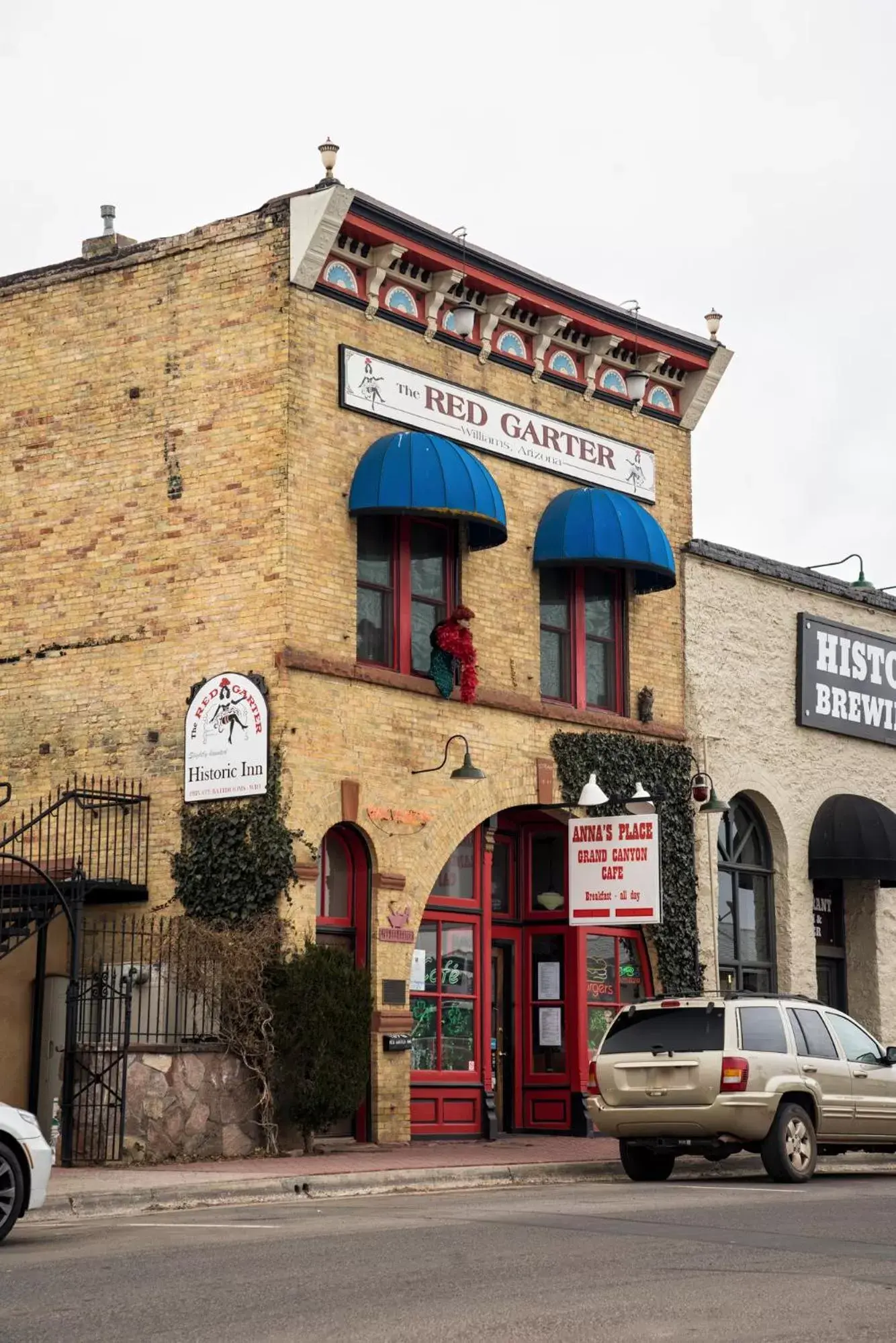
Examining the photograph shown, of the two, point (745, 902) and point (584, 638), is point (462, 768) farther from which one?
point (745, 902)

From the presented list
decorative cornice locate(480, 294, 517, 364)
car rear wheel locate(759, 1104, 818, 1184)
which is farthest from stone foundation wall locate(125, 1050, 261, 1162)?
decorative cornice locate(480, 294, 517, 364)

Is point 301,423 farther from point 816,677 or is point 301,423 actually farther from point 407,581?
point 816,677

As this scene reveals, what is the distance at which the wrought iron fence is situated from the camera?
60.1 feet

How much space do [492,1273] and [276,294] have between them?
43.0ft

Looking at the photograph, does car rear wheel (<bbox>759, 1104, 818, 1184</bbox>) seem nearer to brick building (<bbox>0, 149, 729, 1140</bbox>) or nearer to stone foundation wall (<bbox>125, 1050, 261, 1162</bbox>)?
brick building (<bbox>0, 149, 729, 1140</bbox>)

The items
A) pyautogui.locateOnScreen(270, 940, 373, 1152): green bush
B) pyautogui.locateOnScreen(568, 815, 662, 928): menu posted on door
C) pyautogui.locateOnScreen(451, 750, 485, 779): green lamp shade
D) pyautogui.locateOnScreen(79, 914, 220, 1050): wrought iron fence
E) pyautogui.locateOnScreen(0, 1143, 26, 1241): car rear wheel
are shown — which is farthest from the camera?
pyautogui.locateOnScreen(568, 815, 662, 928): menu posted on door

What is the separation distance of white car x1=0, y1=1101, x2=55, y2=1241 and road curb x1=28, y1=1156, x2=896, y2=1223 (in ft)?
5.39

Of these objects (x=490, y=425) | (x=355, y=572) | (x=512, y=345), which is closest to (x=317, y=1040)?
(x=355, y=572)

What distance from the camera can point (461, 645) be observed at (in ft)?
68.9

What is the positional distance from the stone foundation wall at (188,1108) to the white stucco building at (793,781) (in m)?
8.39

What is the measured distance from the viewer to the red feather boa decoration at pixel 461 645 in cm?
2098

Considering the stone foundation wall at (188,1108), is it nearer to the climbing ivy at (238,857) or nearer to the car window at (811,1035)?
the climbing ivy at (238,857)

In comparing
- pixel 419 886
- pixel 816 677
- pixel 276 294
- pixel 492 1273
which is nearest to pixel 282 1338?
pixel 492 1273

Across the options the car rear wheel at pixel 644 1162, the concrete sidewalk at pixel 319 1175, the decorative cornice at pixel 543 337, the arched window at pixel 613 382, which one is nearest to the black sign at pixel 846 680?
the arched window at pixel 613 382
